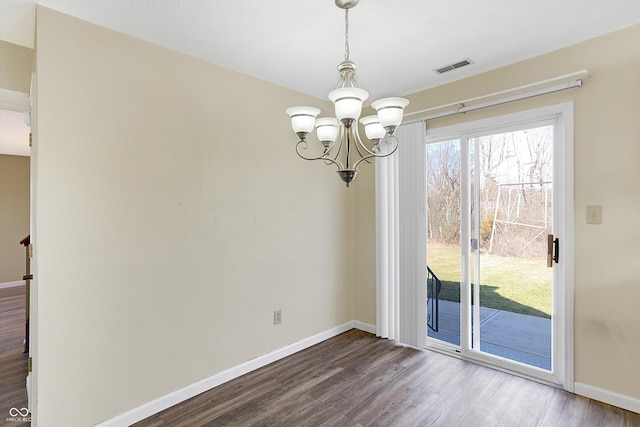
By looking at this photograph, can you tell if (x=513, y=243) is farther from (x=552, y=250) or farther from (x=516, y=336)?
(x=516, y=336)

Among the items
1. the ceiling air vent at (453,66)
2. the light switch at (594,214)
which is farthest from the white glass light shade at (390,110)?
the light switch at (594,214)

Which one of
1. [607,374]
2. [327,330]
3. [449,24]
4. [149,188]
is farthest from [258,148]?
[607,374]

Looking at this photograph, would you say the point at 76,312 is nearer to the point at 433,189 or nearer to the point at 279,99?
the point at 279,99

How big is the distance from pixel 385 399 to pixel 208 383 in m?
1.41

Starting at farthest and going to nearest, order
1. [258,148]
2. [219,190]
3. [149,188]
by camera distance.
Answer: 1. [258,148]
2. [219,190]
3. [149,188]

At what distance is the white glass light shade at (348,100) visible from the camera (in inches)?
64.5

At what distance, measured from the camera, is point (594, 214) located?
243 centimetres

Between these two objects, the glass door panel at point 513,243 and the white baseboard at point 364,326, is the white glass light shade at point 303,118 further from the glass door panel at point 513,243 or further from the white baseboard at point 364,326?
the white baseboard at point 364,326

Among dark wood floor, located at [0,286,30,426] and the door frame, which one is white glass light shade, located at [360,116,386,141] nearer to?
the door frame

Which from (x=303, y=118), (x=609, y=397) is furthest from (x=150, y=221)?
(x=609, y=397)

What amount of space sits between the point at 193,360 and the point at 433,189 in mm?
2724

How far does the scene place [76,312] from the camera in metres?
2.05

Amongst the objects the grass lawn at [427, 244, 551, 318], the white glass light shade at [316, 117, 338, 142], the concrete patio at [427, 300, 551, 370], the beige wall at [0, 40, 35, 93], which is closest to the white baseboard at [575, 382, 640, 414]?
the concrete patio at [427, 300, 551, 370]

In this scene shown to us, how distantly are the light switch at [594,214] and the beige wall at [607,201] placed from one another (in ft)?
0.10
